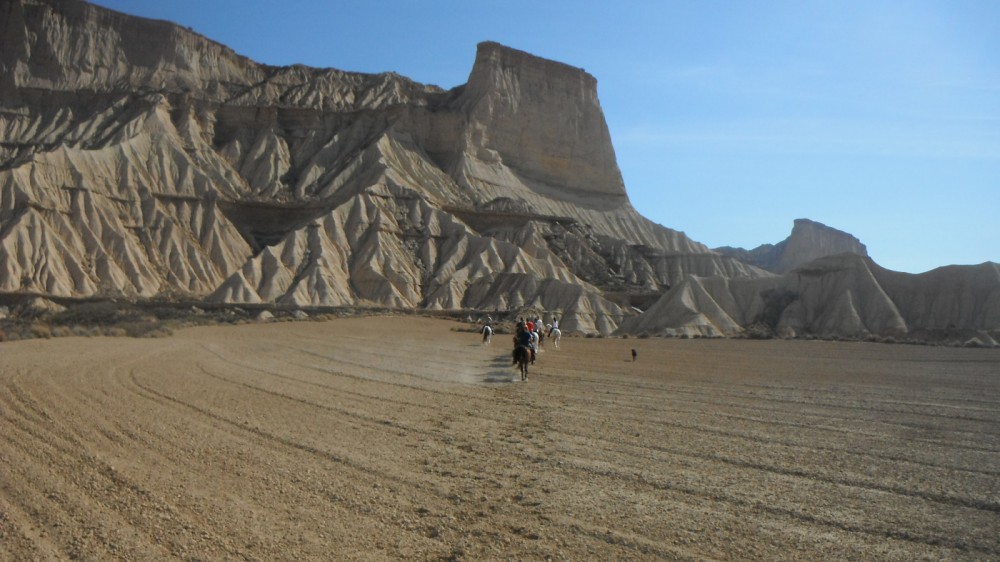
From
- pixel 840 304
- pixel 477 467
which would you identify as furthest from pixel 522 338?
pixel 840 304

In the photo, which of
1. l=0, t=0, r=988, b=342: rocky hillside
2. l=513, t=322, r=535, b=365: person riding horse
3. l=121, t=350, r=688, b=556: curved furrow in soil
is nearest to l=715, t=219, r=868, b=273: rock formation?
l=0, t=0, r=988, b=342: rocky hillside

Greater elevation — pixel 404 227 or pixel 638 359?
pixel 404 227

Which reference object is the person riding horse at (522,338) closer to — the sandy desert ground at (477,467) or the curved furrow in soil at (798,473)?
the sandy desert ground at (477,467)

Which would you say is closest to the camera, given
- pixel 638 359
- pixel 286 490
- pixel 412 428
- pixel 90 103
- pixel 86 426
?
pixel 286 490

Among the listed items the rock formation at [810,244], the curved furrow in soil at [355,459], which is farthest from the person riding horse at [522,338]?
the rock formation at [810,244]

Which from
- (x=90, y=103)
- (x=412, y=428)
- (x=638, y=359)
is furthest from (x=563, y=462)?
(x=90, y=103)

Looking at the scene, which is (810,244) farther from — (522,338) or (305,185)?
(522,338)

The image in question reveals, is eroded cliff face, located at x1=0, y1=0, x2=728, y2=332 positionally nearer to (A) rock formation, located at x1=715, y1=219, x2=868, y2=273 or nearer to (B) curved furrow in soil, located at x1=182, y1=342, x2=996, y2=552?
(A) rock formation, located at x1=715, y1=219, x2=868, y2=273

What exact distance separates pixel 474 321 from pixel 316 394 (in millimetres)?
Answer: 38770

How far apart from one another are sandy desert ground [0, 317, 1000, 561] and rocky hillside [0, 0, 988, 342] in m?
38.9

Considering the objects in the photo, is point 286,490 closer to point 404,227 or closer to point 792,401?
point 792,401

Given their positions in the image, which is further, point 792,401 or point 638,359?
point 638,359

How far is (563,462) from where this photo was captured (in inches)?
407

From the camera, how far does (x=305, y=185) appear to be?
9112cm
